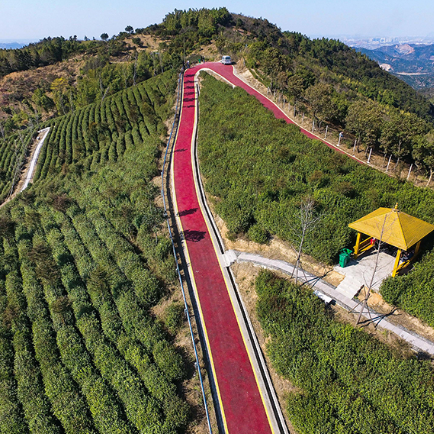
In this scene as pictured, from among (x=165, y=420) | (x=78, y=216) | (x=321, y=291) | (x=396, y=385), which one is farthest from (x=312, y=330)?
(x=78, y=216)

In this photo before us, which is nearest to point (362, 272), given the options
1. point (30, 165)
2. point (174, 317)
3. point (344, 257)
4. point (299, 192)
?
point (344, 257)

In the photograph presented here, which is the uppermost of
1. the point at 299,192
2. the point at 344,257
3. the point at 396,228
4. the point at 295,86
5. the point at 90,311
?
the point at 295,86

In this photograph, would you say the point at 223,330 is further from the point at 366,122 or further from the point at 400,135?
the point at 366,122

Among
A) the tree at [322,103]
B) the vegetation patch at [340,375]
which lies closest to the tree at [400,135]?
the tree at [322,103]

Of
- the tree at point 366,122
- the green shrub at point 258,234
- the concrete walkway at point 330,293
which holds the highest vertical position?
the tree at point 366,122

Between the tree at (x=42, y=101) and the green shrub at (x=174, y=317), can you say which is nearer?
the green shrub at (x=174, y=317)

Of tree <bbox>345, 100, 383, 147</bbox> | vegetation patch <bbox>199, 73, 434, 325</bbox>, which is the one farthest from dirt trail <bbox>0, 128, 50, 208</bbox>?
tree <bbox>345, 100, 383, 147</bbox>

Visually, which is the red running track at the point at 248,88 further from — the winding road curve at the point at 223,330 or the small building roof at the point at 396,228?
the small building roof at the point at 396,228
